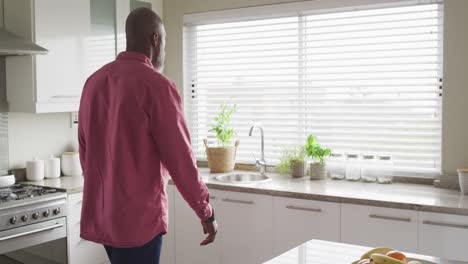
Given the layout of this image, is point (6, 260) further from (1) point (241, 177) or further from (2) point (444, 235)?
(2) point (444, 235)

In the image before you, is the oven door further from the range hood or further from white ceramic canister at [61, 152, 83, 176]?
the range hood

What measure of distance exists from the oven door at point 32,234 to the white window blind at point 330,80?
1471mm

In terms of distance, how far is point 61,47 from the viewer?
3408mm

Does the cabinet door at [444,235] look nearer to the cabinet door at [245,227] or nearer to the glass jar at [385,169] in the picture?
the glass jar at [385,169]

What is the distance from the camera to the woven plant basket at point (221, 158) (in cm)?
388

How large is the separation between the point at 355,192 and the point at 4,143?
227 cm

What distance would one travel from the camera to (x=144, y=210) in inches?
84.4

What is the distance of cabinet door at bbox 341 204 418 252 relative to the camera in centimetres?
278

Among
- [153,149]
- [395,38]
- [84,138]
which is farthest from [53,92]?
[395,38]

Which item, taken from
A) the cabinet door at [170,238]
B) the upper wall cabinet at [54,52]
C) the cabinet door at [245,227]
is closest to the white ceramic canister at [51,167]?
the upper wall cabinet at [54,52]

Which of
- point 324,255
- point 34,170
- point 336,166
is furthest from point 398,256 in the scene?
point 34,170

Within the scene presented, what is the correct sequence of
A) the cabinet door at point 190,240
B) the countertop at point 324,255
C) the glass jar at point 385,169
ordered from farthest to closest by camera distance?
the cabinet door at point 190,240, the glass jar at point 385,169, the countertop at point 324,255

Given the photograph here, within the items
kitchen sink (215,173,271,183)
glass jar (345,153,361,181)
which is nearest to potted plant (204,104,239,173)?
kitchen sink (215,173,271,183)

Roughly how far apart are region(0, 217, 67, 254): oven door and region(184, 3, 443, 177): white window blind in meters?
1.47
